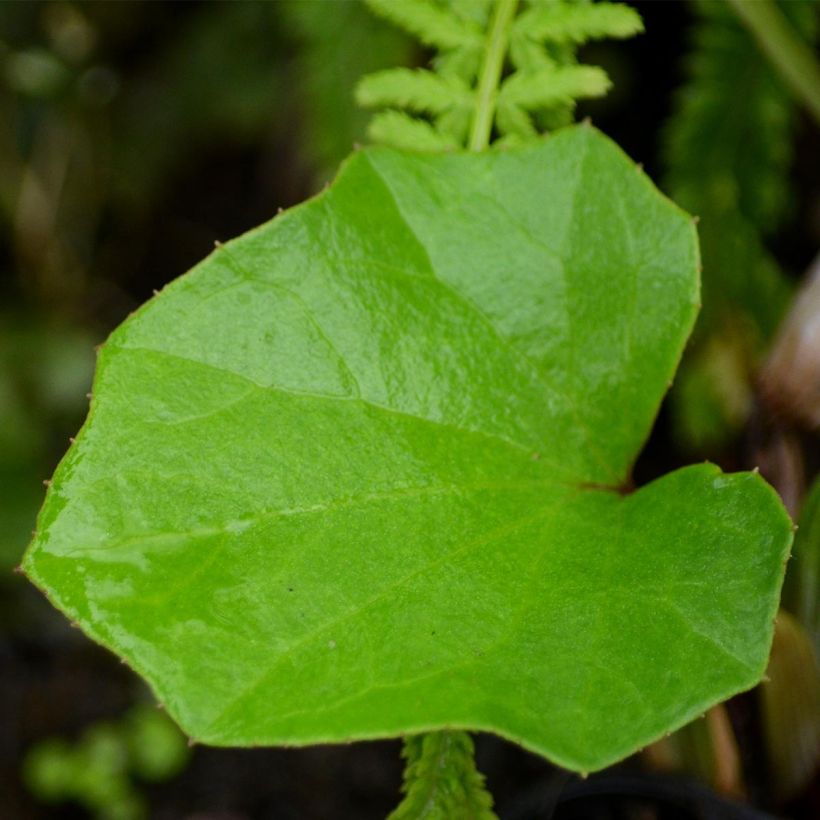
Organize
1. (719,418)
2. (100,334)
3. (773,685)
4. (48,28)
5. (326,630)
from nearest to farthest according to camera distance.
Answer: (326,630) → (773,685) → (719,418) → (48,28) → (100,334)

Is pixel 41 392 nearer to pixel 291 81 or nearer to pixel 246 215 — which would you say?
pixel 246 215

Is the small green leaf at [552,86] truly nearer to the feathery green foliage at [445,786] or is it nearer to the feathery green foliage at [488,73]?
the feathery green foliage at [488,73]

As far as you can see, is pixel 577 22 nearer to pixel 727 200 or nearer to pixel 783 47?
pixel 783 47

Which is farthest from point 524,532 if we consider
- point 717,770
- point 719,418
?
point 719,418

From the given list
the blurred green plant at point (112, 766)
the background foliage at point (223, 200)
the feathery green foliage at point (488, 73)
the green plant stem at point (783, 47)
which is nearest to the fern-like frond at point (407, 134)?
the feathery green foliage at point (488, 73)

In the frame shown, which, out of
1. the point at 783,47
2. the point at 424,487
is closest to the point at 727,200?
the point at 783,47

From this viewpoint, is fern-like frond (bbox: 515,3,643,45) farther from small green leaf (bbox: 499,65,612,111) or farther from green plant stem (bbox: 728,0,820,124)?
green plant stem (bbox: 728,0,820,124)

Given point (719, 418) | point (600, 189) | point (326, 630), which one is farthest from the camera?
point (719, 418)

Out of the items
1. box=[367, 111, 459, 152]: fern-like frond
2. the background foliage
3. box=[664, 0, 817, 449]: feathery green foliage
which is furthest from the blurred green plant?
box=[367, 111, 459, 152]: fern-like frond
